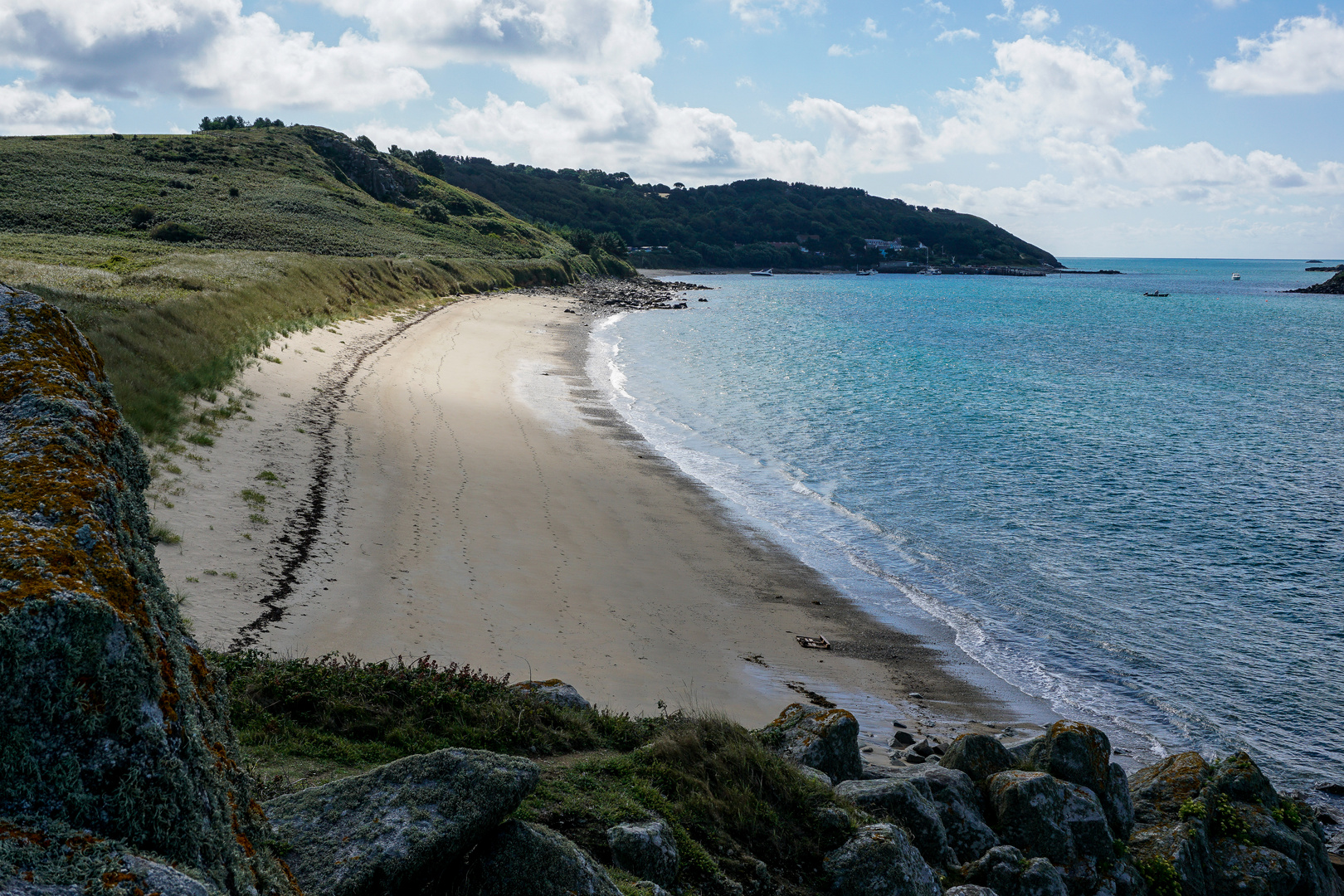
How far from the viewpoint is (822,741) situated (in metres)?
8.30

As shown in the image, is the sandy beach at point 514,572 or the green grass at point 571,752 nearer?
the green grass at point 571,752

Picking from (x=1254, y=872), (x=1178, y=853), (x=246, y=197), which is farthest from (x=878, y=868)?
(x=246, y=197)

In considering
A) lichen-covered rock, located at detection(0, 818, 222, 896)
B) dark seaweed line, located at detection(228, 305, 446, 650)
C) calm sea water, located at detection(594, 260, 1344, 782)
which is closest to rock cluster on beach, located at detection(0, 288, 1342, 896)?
lichen-covered rock, located at detection(0, 818, 222, 896)

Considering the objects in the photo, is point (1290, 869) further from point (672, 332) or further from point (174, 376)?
point (672, 332)

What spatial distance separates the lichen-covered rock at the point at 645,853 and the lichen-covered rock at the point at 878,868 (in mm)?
1359

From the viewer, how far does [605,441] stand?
27.3m

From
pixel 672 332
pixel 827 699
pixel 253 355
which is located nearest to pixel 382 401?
pixel 253 355

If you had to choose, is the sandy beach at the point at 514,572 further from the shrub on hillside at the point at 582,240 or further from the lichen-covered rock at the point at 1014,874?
the shrub on hillside at the point at 582,240

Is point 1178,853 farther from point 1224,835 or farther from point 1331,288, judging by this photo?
point 1331,288

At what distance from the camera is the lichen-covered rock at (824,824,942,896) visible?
20.8 feet

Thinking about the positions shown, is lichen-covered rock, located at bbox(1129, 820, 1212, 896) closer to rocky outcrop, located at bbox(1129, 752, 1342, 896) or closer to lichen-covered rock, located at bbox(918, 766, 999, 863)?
rocky outcrop, located at bbox(1129, 752, 1342, 896)

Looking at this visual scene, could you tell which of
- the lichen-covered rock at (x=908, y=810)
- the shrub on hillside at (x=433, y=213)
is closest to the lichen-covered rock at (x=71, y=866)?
the lichen-covered rock at (x=908, y=810)

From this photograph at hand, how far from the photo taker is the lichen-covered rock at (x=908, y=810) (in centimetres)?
744

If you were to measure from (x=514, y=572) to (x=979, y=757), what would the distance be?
8.76 meters
